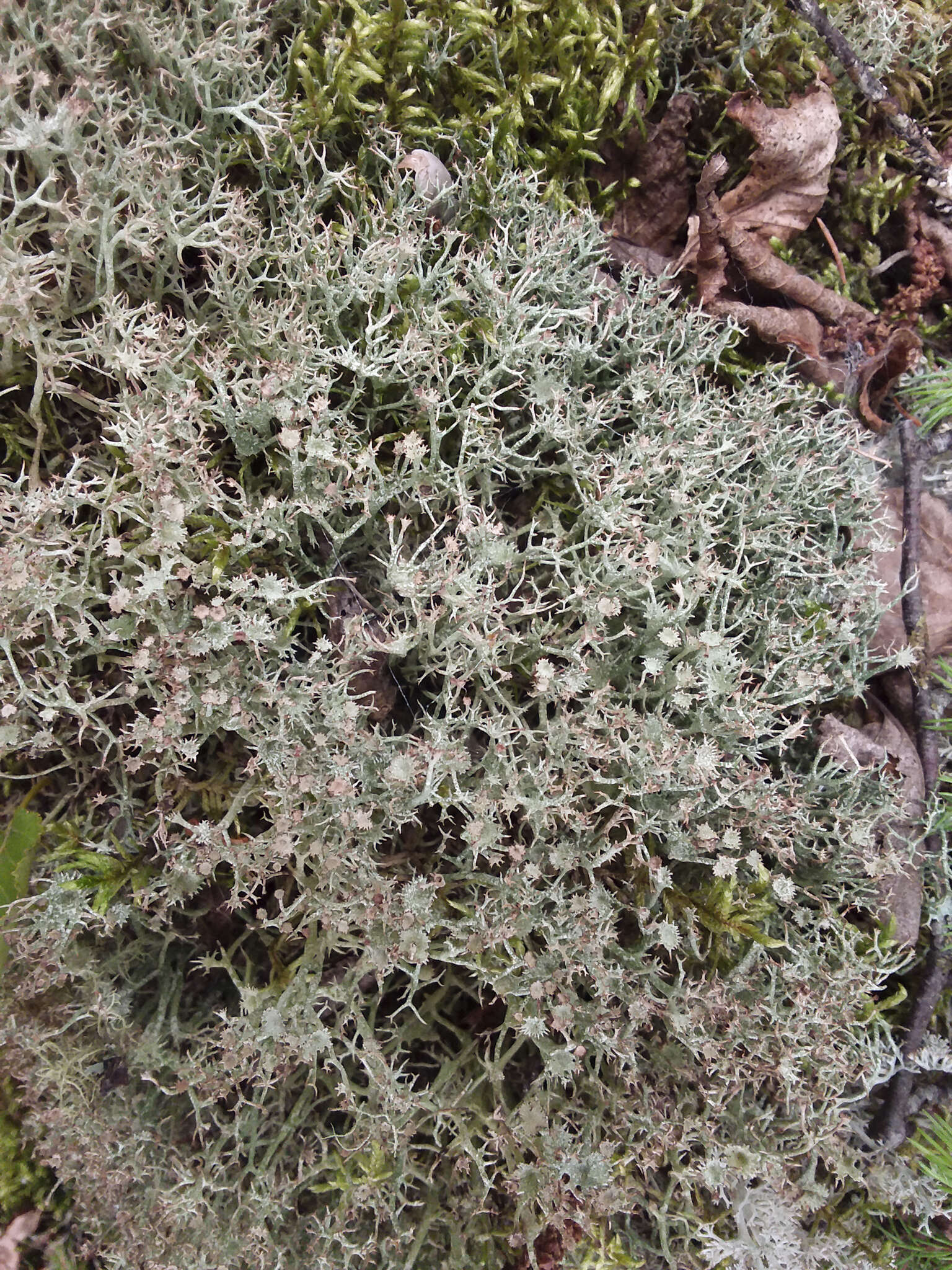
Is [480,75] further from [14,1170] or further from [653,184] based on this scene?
[14,1170]

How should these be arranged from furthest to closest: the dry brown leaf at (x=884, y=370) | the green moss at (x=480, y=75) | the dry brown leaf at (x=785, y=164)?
1. the dry brown leaf at (x=884, y=370)
2. the dry brown leaf at (x=785, y=164)
3. the green moss at (x=480, y=75)

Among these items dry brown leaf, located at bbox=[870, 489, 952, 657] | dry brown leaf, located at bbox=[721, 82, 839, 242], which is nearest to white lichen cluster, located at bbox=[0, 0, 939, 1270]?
dry brown leaf, located at bbox=[870, 489, 952, 657]

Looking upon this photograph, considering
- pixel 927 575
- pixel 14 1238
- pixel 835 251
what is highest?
pixel 835 251

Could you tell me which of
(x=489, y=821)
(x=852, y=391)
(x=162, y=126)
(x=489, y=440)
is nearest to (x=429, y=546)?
(x=489, y=440)

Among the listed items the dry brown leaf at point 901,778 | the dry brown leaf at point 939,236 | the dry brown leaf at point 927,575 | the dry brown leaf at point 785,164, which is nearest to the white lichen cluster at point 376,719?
the dry brown leaf at point 901,778

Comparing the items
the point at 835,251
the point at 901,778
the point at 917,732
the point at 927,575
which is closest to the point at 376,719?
the point at 901,778

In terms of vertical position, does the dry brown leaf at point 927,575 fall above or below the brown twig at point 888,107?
below

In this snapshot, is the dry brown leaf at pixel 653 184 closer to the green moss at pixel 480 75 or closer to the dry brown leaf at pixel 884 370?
the green moss at pixel 480 75

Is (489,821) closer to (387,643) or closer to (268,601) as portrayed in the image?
(387,643)
